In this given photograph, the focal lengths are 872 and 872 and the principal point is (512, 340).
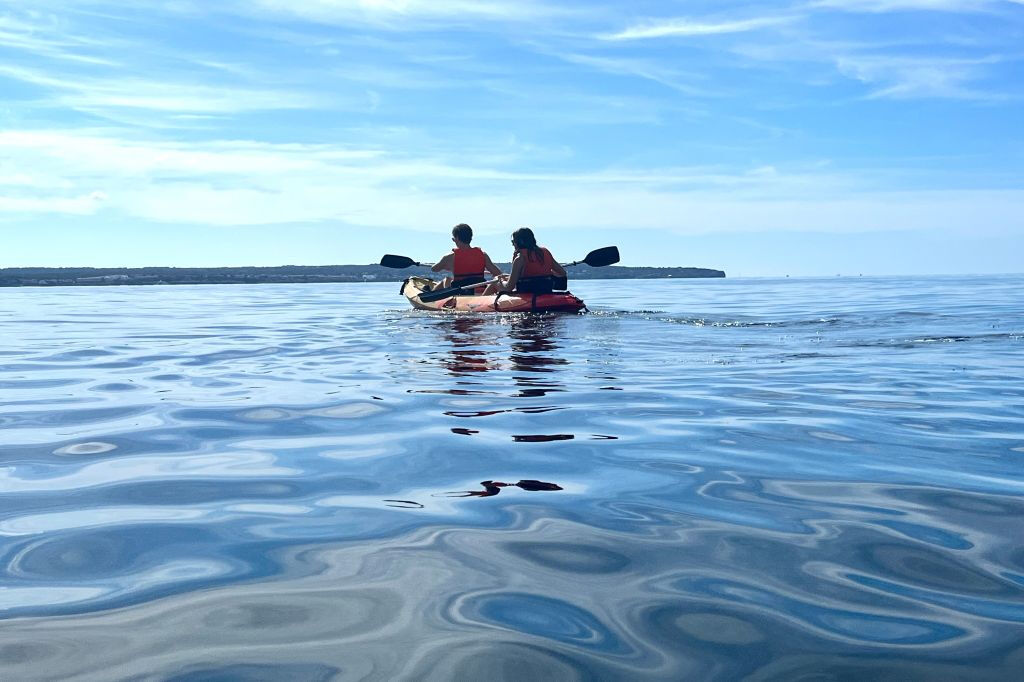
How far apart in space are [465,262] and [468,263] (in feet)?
0.22

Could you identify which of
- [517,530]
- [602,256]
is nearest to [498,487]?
[517,530]

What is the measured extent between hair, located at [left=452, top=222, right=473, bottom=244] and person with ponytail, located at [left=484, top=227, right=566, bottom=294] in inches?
94.3

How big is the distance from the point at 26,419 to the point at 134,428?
3.36ft

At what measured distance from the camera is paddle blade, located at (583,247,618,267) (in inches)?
680

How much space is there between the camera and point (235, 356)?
37.3 ft

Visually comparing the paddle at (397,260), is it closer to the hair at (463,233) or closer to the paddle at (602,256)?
the hair at (463,233)

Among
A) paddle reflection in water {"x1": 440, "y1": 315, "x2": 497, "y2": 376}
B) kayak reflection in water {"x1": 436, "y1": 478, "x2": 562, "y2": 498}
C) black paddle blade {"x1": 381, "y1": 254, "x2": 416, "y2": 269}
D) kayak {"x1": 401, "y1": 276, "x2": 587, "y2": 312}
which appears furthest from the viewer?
black paddle blade {"x1": 381, "y1": 254, "x2": 416, "y2": 269}

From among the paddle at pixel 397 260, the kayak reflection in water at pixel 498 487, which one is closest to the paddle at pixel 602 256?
the paddle at pixel 397 260

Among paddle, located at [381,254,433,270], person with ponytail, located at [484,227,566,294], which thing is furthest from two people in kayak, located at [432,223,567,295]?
paddle, located at [381,254,433,270]

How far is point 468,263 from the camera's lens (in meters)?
18.3

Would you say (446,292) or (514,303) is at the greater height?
(446,292)

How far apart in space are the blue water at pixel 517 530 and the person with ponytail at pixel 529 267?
770 centimetres

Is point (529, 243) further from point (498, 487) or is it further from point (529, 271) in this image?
point (498, 487)

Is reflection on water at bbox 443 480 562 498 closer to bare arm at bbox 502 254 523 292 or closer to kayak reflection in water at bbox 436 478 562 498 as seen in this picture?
kayak reflection in water at bbox 436 478 562 498
